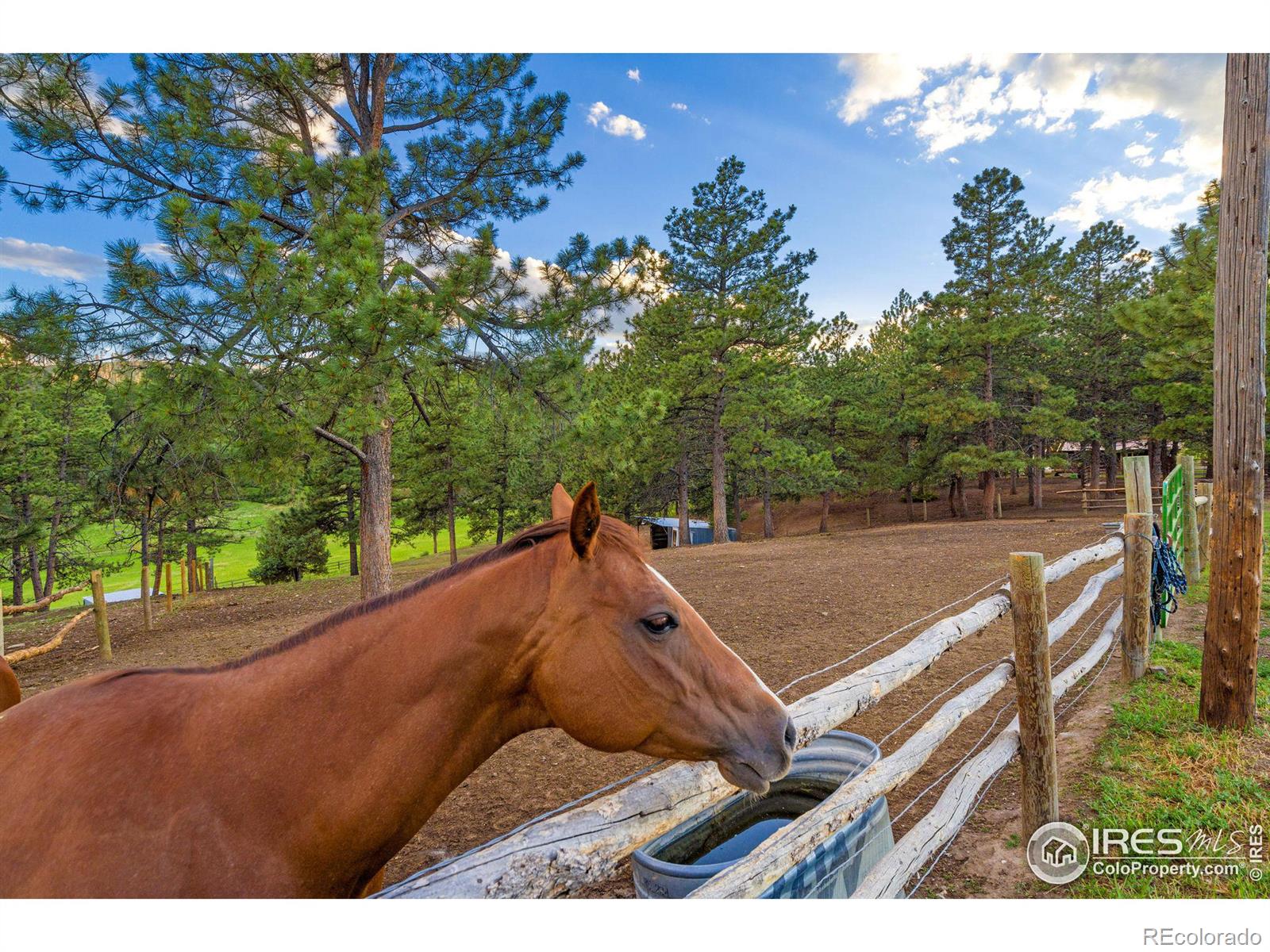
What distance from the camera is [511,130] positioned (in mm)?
7387

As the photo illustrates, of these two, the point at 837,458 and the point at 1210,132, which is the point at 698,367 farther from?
the point at 1210,132

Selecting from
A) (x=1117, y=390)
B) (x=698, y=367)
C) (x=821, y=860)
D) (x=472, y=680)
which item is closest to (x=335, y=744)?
(x=472, y=680)

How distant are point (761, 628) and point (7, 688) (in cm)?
695

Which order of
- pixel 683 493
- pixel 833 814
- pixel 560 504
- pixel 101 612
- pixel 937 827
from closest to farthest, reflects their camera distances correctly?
pixel 560 504, pixel 833 814, pixel 937 827, pixel 101 612, pixel 683 493

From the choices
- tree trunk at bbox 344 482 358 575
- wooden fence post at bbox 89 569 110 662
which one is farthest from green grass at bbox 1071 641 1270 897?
tree trunk at bbox 344 482 358 575

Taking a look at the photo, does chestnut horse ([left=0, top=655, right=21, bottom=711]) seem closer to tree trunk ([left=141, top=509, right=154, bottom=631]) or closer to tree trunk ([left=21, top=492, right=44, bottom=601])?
tree trunk ([left=141, top=509, right=154, bottom=631])

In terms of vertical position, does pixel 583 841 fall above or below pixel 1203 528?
above

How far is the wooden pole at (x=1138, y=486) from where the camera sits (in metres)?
4.75

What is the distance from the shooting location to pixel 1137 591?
4.42 metres

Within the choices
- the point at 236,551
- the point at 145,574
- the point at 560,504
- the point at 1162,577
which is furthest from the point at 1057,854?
the point at 236,551

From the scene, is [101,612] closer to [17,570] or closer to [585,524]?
[585,524]

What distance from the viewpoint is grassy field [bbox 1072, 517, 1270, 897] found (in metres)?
2.34

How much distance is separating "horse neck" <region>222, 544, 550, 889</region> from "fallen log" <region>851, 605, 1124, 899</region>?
1.63 meters

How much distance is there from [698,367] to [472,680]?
17547 mm
